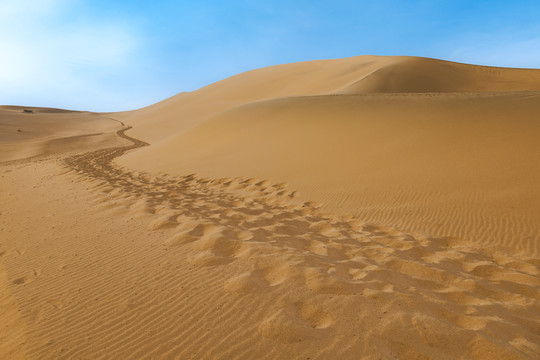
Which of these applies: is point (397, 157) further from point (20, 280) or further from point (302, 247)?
point (20, 280)

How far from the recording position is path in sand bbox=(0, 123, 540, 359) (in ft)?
8.53

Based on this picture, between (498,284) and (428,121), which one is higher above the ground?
(428,121)

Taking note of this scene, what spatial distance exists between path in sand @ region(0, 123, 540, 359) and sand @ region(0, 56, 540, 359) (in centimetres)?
2

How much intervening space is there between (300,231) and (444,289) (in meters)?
2.24

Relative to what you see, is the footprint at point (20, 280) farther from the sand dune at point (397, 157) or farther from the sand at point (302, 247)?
the sand dune at point (397, 157)

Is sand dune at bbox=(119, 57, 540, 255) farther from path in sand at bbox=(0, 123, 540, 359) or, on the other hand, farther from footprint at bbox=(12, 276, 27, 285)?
footprint at bbox=(12, 276, 27, 285)

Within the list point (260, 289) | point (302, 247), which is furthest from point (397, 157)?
point (260, 289)

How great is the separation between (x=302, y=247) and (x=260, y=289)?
53.3 inches

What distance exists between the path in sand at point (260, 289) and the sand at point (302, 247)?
2cm

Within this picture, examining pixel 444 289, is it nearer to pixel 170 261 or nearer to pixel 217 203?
pixel 170 261

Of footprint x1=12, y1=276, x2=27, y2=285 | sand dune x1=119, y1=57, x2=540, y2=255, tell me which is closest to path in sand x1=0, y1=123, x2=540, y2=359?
footprint x1=12, y1=276, x2=27, y2=285

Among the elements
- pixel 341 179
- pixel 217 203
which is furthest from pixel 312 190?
pixel 217 203

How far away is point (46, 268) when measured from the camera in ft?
13.1

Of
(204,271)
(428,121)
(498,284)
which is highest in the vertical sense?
(428,121)
